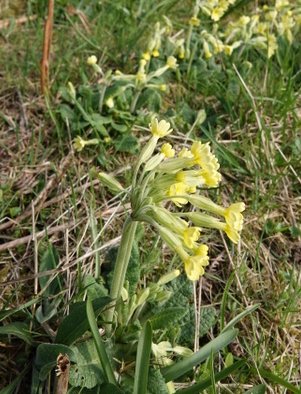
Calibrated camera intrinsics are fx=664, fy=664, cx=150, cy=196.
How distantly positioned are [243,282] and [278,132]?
2.75 ft

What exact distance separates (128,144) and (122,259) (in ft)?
3.21

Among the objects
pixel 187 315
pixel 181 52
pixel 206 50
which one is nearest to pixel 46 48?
pixel 181 52

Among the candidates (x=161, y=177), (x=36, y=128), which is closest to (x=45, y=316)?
(x=161, y=177)

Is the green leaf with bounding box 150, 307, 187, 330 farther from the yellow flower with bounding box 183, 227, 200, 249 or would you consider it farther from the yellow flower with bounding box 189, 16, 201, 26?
the yellow flower with bounding box 189, 16, 201, 26

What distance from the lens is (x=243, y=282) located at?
236cm

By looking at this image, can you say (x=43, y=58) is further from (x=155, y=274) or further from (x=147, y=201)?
(x=147, y=201)

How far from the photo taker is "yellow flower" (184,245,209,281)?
1649 mm

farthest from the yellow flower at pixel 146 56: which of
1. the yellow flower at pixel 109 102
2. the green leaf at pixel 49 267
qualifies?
the green leaf at pixel 49 267

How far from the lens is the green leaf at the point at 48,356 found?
6.05 feet

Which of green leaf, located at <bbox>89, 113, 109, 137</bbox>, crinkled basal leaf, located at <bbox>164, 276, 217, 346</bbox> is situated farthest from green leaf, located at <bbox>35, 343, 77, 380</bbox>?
green leaf, located at <bbox>89, 113, 109, 137</bbox>

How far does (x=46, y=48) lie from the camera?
2.81 metres

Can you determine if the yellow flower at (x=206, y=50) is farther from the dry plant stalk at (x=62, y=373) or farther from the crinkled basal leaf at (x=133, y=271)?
the dry plant stalk at (x=62, y=373)

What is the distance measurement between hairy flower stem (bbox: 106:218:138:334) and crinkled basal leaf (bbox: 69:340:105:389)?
0.32 feet

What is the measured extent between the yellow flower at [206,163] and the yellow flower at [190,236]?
0.51ft
